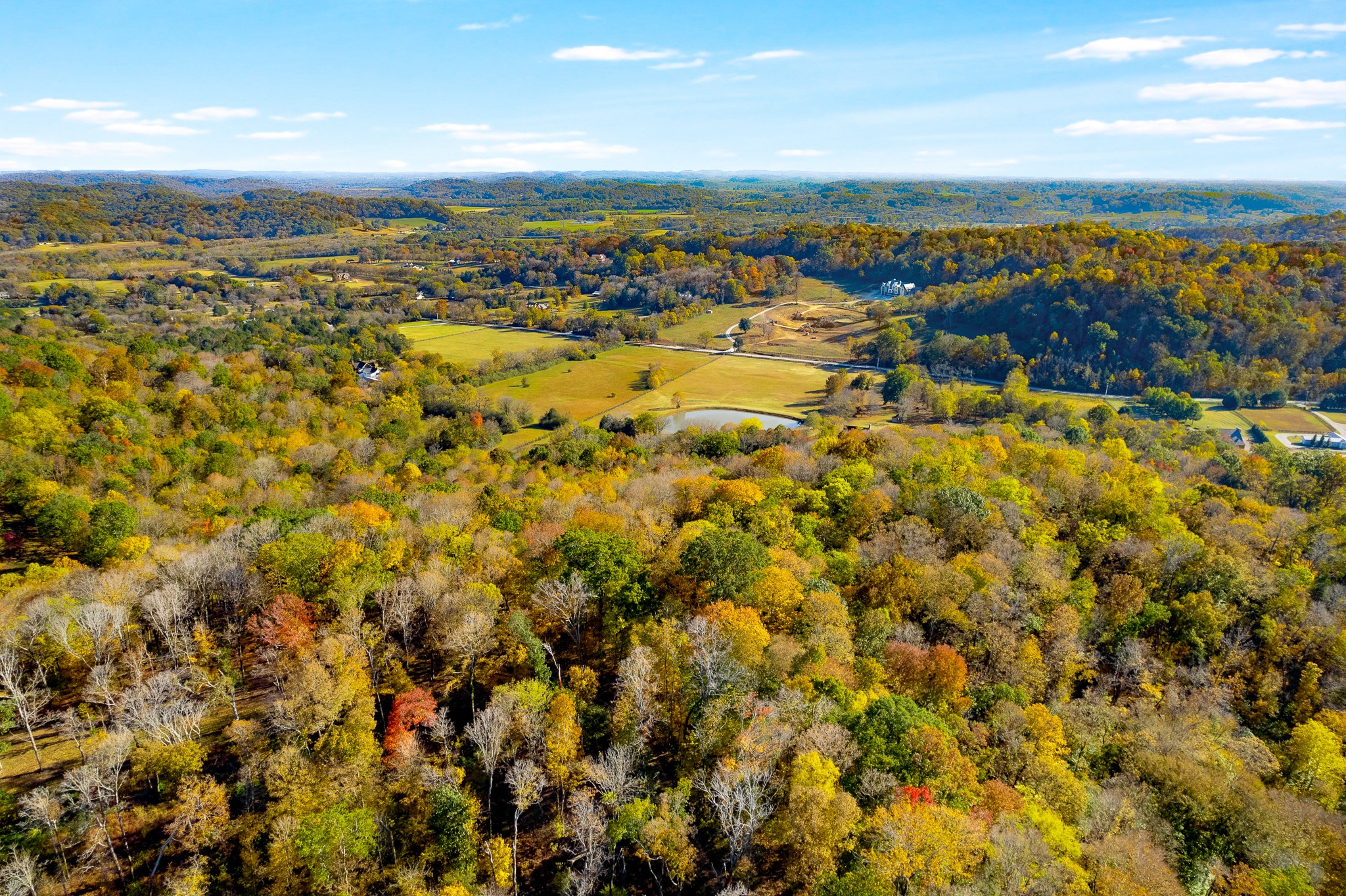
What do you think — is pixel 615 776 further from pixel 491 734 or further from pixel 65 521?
pixel 65 521

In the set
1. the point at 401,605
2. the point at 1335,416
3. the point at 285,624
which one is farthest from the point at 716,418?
the point at 1335,416

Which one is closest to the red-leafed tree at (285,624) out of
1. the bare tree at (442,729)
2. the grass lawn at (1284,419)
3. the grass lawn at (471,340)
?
the bare tree at (442,729)

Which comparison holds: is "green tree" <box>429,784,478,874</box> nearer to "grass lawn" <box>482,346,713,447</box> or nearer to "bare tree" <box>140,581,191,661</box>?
"bare tree" <box>140,581,191,661</box>

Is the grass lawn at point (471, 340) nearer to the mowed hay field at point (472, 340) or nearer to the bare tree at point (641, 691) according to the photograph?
the mowed hay field at point (472, 340)

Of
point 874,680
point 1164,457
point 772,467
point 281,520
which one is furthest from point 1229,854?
point 1164,457

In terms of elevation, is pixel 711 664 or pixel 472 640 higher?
pixel 711 664

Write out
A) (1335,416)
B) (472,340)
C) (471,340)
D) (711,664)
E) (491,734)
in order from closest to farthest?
(491,734) → (711,664) → (1335,416) → (472,340) → (471,340)
